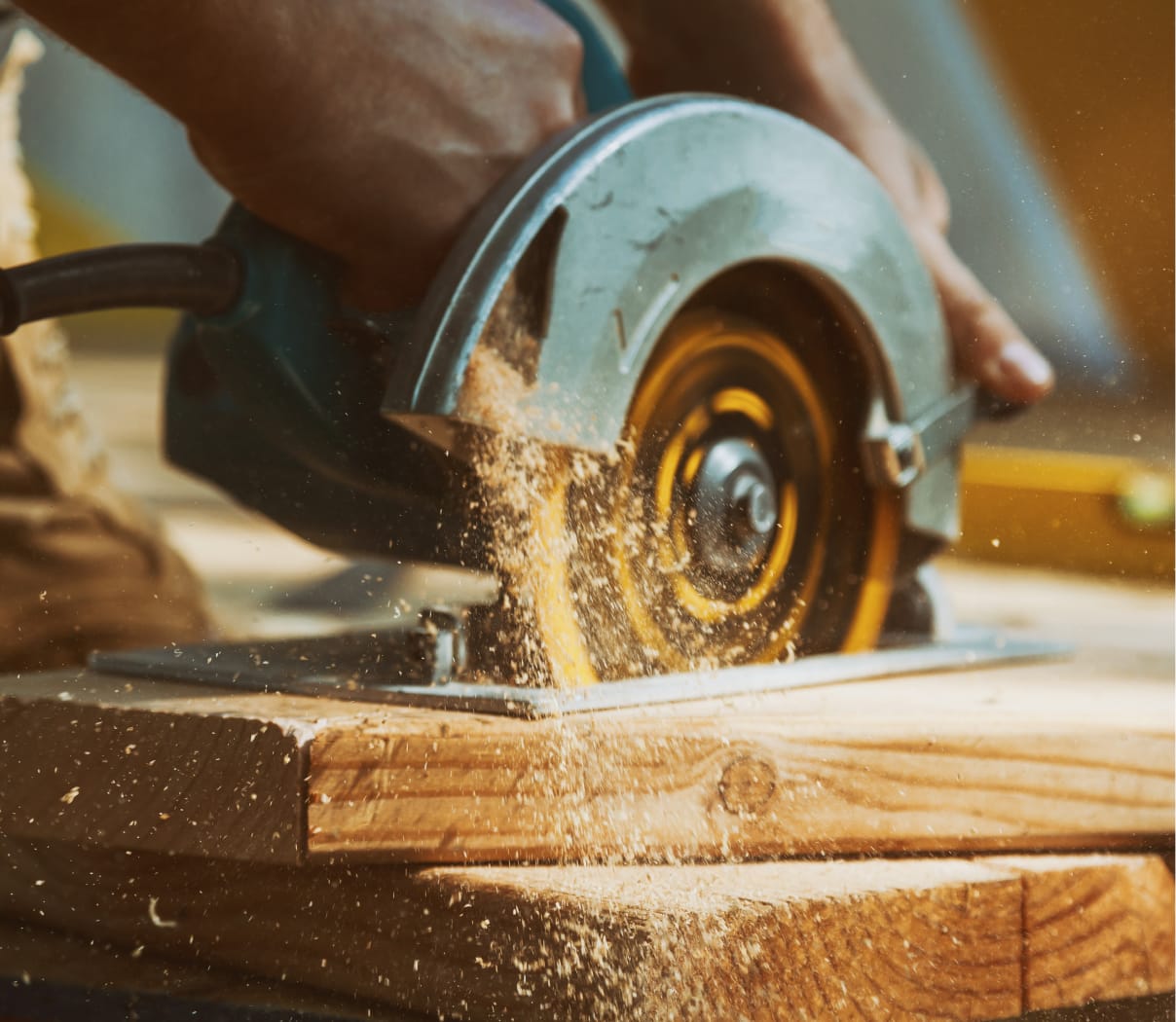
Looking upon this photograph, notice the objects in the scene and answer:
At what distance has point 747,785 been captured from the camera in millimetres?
612

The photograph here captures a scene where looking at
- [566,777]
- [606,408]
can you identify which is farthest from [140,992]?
[606,408]

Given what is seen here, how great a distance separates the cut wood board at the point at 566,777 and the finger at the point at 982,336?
0.22 meters

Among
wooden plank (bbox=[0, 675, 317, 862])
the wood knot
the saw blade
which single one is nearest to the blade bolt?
the saw blade

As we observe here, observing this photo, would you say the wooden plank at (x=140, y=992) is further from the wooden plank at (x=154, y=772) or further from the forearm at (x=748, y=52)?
the forearm at (x=748, y=52)

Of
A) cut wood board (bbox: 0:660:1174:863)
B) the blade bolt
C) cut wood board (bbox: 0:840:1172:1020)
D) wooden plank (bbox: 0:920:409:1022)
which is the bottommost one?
wooden plank (bbox: 0:920:409:1022)

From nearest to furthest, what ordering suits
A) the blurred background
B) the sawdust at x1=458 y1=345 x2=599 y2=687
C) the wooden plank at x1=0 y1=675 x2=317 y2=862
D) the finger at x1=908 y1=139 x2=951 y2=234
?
the wooden plank at x1=0 y1=675 x2=317 y2=862 < the sawdust at x1=458 y1=345 x2=599 y2=687 < the blurred background < the finger at x1=908 y1=139 x2=951 y2=234

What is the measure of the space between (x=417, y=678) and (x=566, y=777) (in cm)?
10

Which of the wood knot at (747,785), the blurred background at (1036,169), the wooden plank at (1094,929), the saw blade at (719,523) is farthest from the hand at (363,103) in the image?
the wooden plank at (1094,929)

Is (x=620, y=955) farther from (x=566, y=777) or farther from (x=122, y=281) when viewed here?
(x=122, y=281)

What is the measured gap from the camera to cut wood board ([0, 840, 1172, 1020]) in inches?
21.2

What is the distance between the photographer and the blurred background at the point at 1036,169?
0.78 metres

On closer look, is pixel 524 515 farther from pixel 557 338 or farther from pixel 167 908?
pixel 167 908

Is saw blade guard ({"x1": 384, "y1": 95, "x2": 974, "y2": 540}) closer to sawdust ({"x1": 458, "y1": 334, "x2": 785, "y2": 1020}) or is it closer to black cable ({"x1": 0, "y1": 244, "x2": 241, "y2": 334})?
sawdust ({"x1": 458, "y1": 334, "x2": 785, "y2": 1020})

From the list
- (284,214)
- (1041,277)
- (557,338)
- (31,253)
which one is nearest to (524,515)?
(557,338)
